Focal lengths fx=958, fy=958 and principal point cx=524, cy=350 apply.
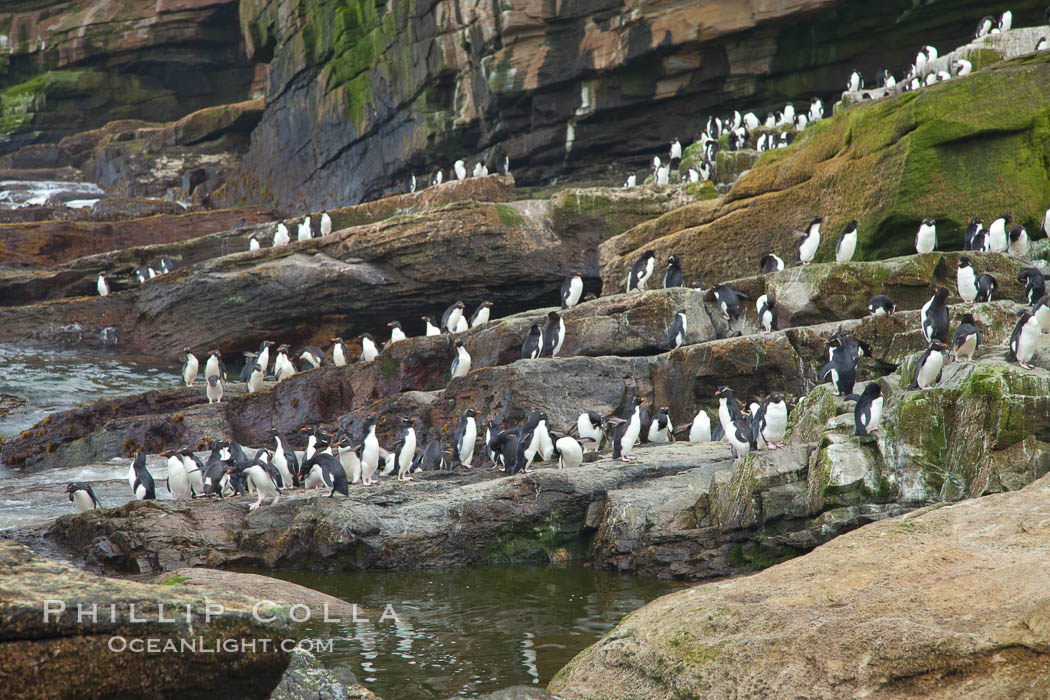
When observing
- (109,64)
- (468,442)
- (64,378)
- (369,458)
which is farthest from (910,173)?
(109,64)

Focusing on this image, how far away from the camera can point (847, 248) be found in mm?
17188

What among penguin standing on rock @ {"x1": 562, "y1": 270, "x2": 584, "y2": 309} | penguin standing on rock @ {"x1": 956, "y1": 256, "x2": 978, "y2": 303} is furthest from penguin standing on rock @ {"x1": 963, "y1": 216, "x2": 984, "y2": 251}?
penguin standing on rock @ {"x1": 562, "y1": 270, "x2": 584, "y2": 309}

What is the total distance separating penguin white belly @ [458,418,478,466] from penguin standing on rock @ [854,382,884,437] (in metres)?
6.64

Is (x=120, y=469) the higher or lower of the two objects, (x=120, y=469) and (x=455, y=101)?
the lower

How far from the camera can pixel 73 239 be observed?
3419 centimetres

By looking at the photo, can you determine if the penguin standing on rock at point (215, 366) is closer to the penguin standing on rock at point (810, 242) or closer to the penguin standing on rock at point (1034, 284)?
the penguin standing on rock at point (810, 242)

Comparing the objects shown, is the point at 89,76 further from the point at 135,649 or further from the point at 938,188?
the point at 135,649

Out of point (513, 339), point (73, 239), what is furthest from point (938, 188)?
point (73, 239)

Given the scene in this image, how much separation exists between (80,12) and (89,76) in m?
3.48

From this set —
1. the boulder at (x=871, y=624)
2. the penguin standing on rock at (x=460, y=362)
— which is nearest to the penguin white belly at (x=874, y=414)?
the boulder at (x=871, y=624)

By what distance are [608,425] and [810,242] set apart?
5.53 meters

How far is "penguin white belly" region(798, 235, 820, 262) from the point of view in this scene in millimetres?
17797

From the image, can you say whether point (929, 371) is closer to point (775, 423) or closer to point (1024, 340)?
point (1024, 340)

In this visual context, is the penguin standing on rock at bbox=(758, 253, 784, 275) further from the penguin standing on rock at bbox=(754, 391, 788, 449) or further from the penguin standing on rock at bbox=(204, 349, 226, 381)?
the penguin standing on rock at bbox=(204, 349, 226, 381)
